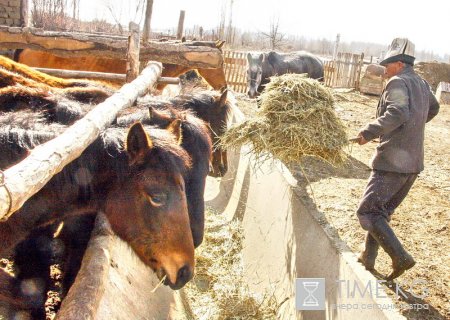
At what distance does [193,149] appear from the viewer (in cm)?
349

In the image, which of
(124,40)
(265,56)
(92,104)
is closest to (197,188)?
(92,104)

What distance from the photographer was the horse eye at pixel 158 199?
2.55 m

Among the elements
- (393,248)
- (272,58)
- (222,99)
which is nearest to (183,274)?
(393,248)

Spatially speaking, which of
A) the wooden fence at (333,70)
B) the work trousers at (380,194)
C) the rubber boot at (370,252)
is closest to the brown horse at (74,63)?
the work trousers at (380,194)

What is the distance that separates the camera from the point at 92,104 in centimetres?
356

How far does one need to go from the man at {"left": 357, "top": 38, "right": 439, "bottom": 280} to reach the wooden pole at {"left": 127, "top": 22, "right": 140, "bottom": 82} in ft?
10.2

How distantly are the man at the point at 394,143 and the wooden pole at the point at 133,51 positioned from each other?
3105mm

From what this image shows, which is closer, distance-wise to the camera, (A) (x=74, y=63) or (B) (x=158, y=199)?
(B) (x=158, y=199)

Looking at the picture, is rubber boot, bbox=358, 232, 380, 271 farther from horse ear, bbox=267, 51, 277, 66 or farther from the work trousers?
horse ear, bbox=267, 51, 277, 66

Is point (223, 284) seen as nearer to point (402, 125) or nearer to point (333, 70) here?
point (402, 125)

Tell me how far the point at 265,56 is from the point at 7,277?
1145 cm

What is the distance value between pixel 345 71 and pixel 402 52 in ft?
50.1

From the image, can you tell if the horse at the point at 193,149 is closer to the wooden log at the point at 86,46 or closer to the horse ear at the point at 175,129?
the horse ear at the point at 175,129

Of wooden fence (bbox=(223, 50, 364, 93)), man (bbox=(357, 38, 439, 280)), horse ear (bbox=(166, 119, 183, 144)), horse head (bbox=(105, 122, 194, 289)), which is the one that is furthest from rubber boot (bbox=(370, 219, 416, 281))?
wooden fence (bbox=(223, 50, 364, 93))
